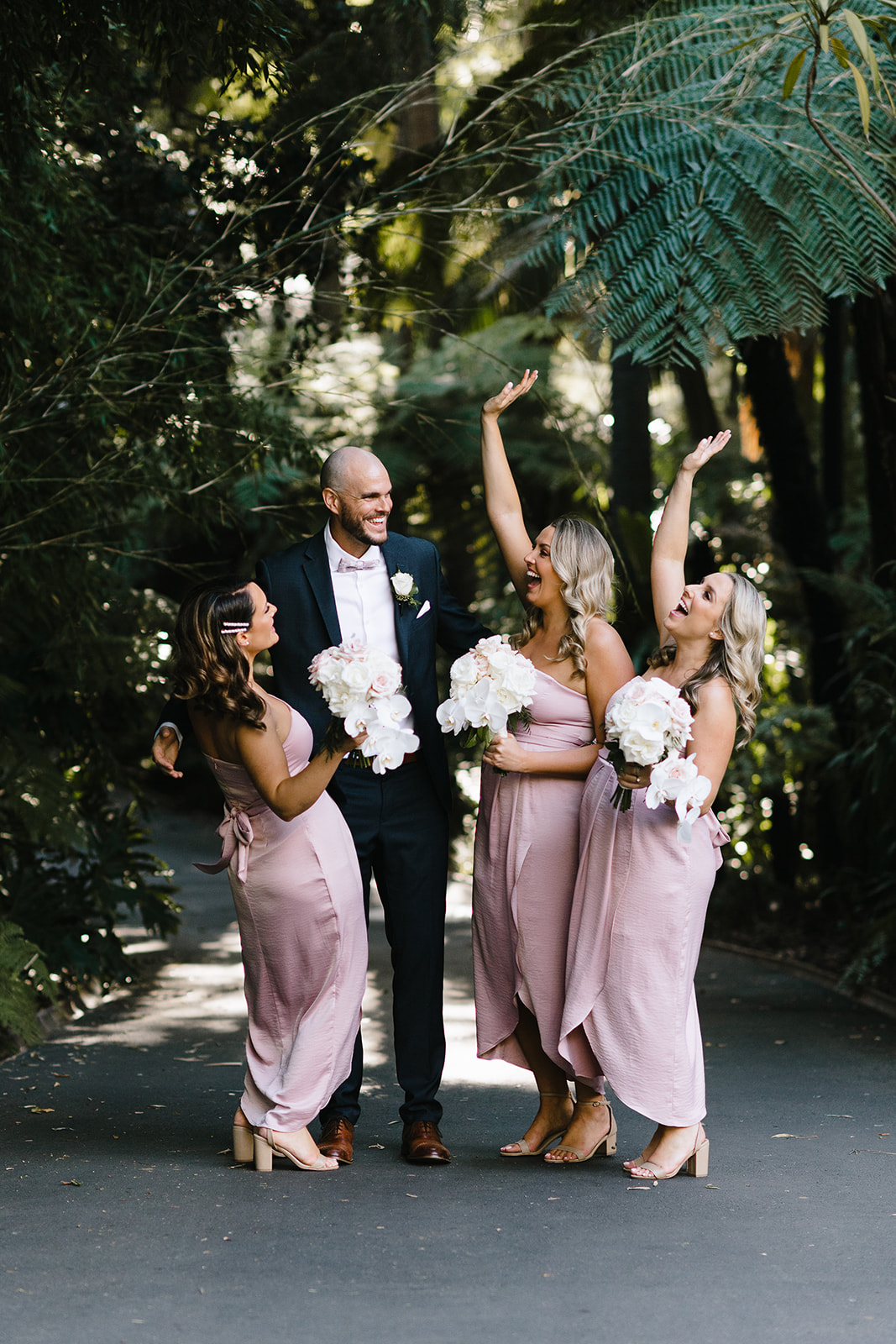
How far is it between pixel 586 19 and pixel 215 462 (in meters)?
3.88

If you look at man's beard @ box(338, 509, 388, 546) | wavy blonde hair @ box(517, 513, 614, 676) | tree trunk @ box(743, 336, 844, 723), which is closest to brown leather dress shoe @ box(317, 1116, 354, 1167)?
wavy blonde hair @ box(517, 513, 614, 676)

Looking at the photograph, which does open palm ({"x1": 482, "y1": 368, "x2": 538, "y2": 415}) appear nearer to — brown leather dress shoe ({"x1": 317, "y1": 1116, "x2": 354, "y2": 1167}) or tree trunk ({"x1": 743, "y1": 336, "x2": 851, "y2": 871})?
brown leather dress shoe ({"x1": 317, "y1": 1116, "x2": 354, "y2": 1167})

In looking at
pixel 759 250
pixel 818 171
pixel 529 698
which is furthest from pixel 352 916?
pixel 818 171

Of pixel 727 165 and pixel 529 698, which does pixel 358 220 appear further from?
pixel 529 698

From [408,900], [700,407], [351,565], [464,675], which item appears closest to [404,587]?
[351,565]

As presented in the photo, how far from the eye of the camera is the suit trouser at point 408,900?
4.95m

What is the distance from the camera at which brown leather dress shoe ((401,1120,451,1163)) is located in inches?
191

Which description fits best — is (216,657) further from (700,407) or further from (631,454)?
(700,407)

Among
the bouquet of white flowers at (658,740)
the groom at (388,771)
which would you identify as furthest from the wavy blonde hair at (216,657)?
the bouquet of white flowers at (658,740)

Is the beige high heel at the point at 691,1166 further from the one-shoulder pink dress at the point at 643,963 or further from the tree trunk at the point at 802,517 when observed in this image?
the tree trunk at the point at 802,517

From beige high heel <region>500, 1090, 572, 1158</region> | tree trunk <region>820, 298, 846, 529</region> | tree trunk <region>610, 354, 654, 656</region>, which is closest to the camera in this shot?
beige high heel <region>500, 1090, 572, 1158</region>

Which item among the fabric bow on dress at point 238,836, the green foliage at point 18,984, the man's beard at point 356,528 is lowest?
the green foliage at point 18,984

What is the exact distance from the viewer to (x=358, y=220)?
6.29 metres

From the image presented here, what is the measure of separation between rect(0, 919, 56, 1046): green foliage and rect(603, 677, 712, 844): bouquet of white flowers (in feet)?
10.3
